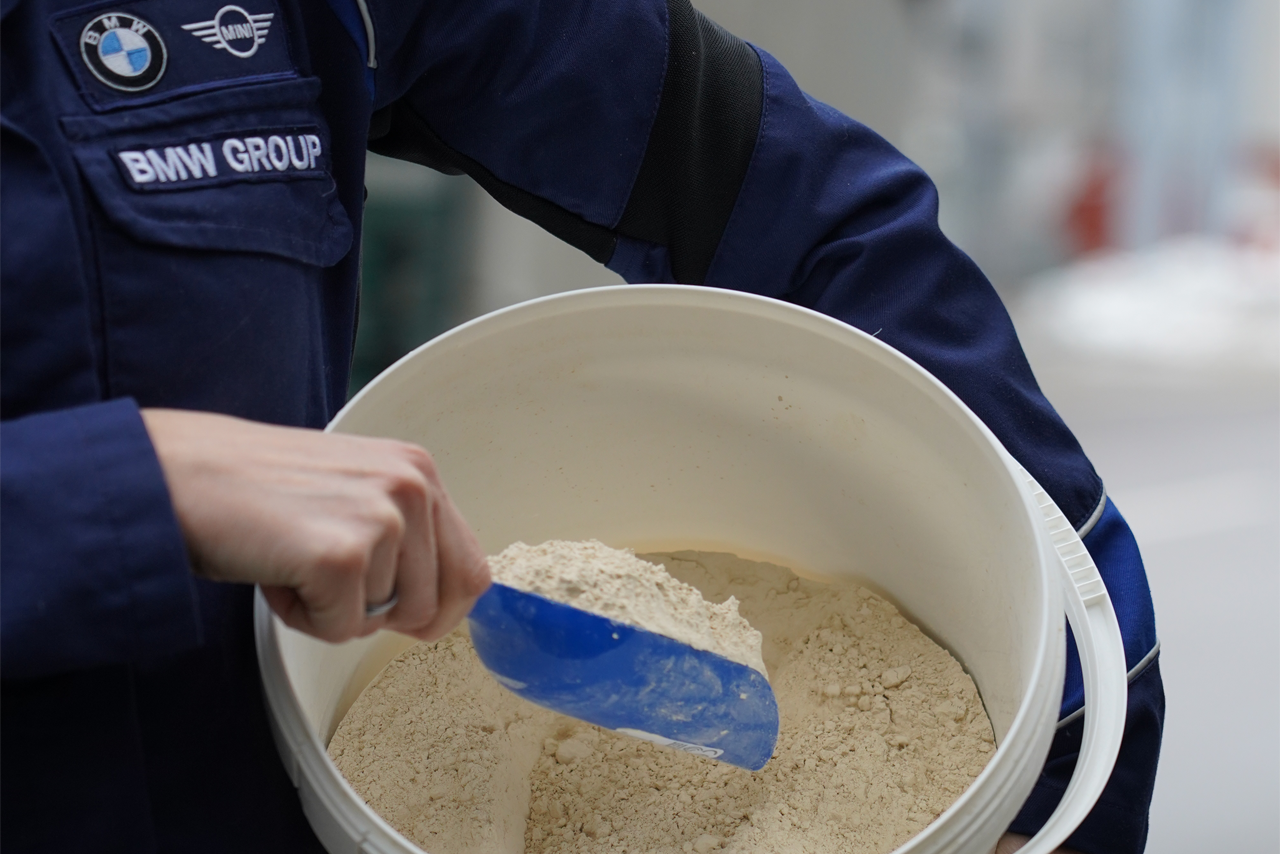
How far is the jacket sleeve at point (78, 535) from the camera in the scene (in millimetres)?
331

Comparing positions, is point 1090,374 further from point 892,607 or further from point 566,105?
point 566,105

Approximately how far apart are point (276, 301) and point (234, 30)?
0.41ft

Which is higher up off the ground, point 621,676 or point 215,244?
point 215,244

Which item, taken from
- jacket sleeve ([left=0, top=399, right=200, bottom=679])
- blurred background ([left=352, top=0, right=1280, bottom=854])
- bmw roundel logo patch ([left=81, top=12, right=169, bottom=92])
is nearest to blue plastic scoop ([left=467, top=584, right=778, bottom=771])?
jacket sleeve ([left=0, top=399, right=200, bottom=679])

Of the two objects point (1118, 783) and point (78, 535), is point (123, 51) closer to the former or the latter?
point (78, 535)

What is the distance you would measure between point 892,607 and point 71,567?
0.45 m

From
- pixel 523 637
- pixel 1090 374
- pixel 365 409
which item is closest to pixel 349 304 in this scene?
pixel 365 409

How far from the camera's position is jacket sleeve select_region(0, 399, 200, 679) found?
33 cm

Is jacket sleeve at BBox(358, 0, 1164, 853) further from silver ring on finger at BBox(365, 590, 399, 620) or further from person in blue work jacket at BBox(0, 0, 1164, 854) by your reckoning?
silver ring on finger at BBox(365, 590, 399, 620)

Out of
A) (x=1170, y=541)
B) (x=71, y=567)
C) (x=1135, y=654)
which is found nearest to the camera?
(x=71, y=567)

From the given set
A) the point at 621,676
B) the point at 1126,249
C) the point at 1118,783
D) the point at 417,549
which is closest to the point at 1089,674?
the point at 1118,783

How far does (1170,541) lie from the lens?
1.64 m

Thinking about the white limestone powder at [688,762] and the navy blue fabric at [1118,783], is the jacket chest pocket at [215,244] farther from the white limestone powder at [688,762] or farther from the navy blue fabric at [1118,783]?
the navy blue fabric at [1118,783]

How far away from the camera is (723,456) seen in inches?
25.9
